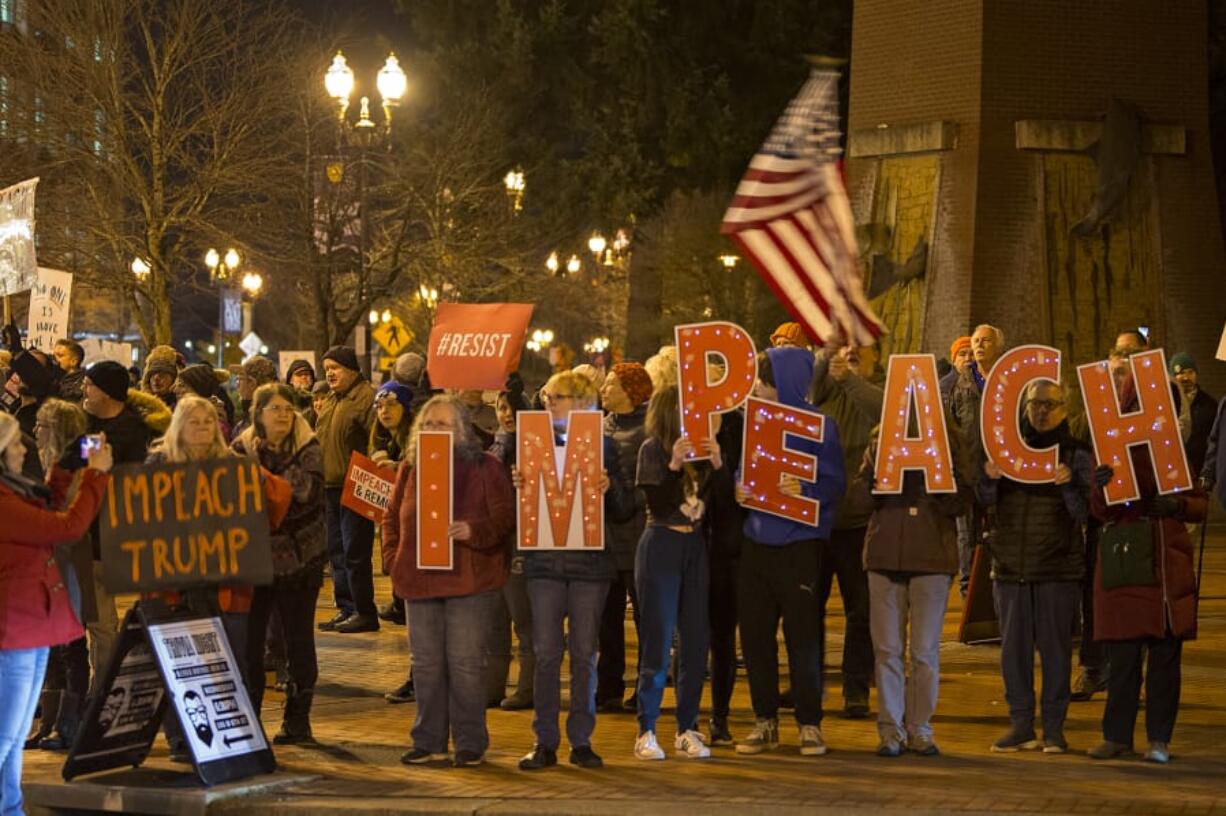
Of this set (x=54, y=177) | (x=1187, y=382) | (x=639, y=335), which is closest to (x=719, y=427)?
(x=1187, y=382)

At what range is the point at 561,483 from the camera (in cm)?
1042

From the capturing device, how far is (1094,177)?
2338cm

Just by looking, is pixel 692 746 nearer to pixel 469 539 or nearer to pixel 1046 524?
pixel 469 539

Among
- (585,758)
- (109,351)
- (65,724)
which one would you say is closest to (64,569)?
(65,724)

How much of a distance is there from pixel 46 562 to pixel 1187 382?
1001cm

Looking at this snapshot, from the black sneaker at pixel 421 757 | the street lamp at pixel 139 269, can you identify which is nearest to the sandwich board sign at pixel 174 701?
the black sneaker at pixel 421 757

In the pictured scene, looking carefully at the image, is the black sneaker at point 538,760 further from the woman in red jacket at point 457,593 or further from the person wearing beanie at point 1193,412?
the person wearing beanie at point 1193,412

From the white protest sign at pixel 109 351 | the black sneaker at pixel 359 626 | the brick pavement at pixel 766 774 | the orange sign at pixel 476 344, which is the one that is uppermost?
the white protest sign at pixel 109 351

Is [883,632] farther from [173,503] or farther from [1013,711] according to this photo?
[173,503]

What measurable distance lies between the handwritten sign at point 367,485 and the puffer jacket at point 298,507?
3617 mm

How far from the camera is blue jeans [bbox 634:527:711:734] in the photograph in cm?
1050

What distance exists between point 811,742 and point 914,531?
1190 mm

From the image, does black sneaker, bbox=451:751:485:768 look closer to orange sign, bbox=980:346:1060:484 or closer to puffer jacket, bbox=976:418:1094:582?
puffer jacket, bbox=976:418:1094:582

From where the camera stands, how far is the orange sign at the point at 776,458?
413 inches
